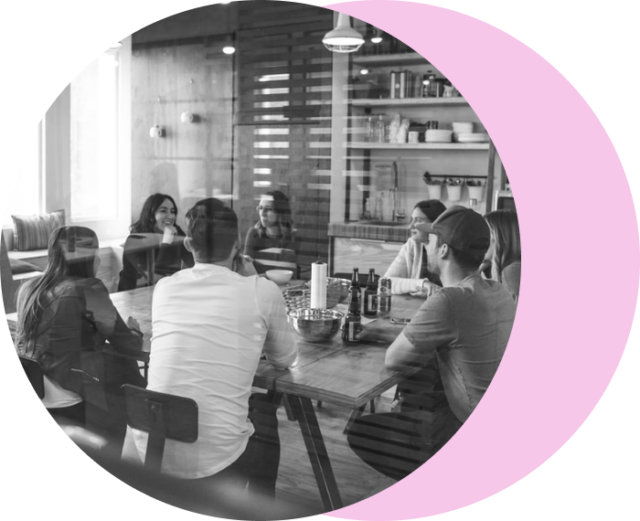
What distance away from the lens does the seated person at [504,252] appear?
7.30 ft

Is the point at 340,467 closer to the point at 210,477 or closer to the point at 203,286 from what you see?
the point at 210,477

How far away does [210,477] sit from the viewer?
2535mm

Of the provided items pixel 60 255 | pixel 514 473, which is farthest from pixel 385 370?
pixel 60 255

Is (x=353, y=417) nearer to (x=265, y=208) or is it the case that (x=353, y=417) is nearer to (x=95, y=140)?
(x=265, y=208)

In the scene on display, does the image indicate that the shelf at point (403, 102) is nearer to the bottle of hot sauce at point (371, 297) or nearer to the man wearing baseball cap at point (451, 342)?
the man wearing baseball cap at point (451, 342)

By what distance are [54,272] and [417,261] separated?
123cm

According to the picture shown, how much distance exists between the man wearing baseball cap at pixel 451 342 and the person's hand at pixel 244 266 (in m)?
0.46

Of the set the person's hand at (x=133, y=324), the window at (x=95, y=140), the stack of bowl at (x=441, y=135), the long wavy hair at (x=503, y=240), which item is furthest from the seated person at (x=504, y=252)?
the window at (x=95, y=140)

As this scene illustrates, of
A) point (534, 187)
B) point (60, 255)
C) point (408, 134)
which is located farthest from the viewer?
point (60, 255)

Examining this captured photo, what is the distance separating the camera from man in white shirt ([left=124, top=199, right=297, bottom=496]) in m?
2.40

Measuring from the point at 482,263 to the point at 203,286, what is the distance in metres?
0.79

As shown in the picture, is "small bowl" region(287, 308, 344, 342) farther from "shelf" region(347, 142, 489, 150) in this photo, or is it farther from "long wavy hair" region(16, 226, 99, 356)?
"long wavy hair" region(16, 226, 99, 356)

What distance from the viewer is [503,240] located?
7.33 feet

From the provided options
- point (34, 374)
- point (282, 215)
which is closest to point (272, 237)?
point (282, 215)
